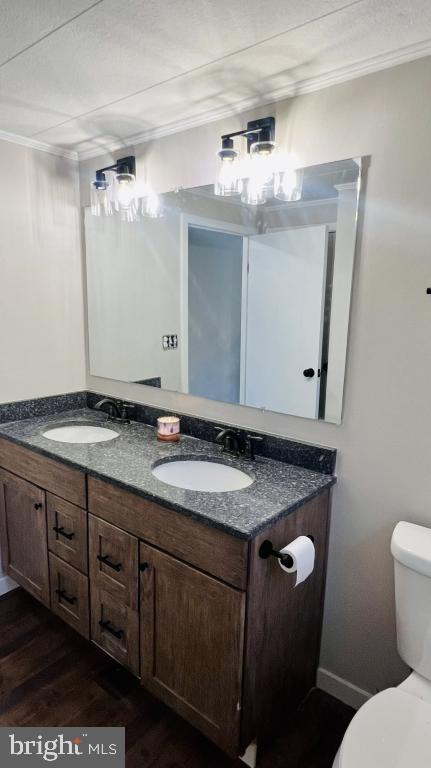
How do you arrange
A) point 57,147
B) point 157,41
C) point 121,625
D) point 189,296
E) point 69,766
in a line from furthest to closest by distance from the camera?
point 57,147 → point 189,296 → point 121,625 → point 69,766 → point 157,41

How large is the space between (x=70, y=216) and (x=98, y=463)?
136cm

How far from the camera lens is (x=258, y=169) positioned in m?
1.57

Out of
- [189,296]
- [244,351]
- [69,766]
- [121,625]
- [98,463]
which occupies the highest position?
[189,296]

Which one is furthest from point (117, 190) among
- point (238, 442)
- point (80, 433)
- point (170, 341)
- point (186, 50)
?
point (238, 442)

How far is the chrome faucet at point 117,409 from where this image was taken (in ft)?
7.20

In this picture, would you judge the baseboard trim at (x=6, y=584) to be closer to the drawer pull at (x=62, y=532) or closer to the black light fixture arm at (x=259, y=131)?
the drawer pull at (x=62, y=532)

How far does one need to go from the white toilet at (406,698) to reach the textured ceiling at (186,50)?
1.40m

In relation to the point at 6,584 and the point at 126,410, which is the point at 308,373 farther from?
the point at 6,584

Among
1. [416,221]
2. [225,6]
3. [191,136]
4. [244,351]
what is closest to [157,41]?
[225,6]

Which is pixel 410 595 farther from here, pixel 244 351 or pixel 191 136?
pixel 191 136

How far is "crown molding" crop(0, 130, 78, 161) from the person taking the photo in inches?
77.6

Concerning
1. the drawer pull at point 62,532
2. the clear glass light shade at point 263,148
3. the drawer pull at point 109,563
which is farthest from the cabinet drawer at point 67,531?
the clear glass light shade at point 263,148

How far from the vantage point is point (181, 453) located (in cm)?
175

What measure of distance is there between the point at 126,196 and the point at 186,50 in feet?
2.71
